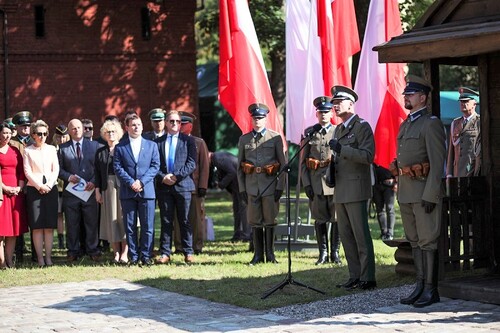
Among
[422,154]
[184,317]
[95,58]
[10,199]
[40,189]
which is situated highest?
[95,58]

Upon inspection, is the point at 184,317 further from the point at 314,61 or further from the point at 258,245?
the point at 314,61

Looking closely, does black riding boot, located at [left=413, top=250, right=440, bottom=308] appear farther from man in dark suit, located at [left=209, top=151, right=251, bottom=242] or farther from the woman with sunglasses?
man in dark suit, located at [left=209, top=151, right=251, bottom=242]

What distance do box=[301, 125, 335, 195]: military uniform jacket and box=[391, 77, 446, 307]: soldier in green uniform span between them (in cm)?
314

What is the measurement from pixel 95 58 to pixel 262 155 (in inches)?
604

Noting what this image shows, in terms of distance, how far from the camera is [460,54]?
9.61 metres

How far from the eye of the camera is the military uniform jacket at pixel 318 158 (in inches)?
520

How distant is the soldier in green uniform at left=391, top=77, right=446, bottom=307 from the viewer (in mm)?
9734

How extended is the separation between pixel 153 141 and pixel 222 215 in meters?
8.65

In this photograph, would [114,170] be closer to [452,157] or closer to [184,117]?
[184,117]

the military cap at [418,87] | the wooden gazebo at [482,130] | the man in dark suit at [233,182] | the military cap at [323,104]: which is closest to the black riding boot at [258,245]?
the military cap at [323,104]

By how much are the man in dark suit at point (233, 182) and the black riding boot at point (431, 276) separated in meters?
6.34

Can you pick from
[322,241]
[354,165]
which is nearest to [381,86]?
[322,241]

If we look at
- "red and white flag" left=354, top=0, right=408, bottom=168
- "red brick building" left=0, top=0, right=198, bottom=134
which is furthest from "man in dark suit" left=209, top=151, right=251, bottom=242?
"red brick building" left=0, top=0, right=198, bottom=134

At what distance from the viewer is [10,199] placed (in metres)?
14.0
